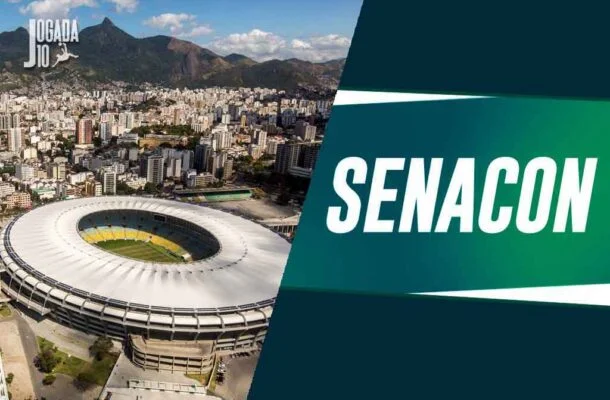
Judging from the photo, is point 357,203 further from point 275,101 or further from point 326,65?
point 326,65

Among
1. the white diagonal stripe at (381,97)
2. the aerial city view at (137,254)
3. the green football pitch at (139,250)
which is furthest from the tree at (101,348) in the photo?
the white diagonal stripe at (381,97)

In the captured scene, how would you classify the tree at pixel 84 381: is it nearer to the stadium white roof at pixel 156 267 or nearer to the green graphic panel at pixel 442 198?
the stadium white roof at pixel 156 267

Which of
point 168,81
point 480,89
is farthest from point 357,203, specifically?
point 168,81

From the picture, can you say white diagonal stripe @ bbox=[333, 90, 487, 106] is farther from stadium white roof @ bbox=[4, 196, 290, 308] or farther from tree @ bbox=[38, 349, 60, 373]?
tree @ bbox=[38, 349, 60, 373]

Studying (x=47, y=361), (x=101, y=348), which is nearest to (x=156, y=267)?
(x=101, y=348)

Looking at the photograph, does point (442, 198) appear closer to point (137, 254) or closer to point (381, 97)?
point (381, 97)

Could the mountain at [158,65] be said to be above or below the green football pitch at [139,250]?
above

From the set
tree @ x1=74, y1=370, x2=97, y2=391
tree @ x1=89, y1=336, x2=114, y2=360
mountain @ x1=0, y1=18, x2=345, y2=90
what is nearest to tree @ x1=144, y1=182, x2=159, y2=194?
tree @ x1=89, y1=336, x2=114, y2=360
